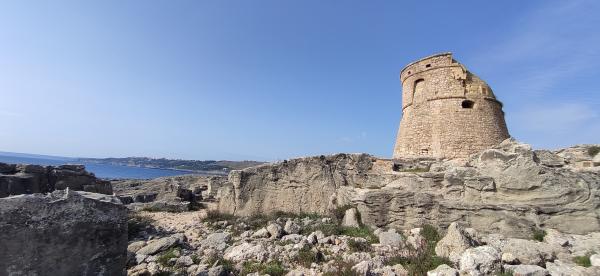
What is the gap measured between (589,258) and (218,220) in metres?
10.0

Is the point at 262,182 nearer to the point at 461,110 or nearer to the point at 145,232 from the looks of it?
the point at 145,232

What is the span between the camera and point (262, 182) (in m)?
12.0

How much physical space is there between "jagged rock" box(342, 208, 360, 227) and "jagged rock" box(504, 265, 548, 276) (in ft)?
13.9

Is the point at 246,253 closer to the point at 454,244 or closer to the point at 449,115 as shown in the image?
the point at 454,244

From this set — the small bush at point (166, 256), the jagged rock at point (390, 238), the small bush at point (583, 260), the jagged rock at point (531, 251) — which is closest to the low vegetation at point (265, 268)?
the small bush at point (166, 256)

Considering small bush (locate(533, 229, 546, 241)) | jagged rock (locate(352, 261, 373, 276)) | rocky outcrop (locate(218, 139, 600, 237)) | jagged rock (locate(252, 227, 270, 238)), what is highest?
rocky outcrop (locate(218, 139, 600, 237))

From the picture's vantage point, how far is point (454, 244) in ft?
20.4

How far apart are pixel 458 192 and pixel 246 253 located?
557cm

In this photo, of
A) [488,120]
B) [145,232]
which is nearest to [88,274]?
[145,232]

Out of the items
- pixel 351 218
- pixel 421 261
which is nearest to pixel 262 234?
pixel 351 218

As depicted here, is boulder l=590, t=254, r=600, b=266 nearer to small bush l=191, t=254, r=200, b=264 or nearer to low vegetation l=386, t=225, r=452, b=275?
low vegetation l=386, t=225, r=452, b=275

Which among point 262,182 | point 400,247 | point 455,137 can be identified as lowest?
point 400,247

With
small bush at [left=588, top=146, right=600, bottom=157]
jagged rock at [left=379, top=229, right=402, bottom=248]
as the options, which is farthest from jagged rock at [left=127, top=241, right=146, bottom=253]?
small bush at [left=588, top=146, right=600, bottom=157]

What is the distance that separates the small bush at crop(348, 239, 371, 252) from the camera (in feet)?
22.9
